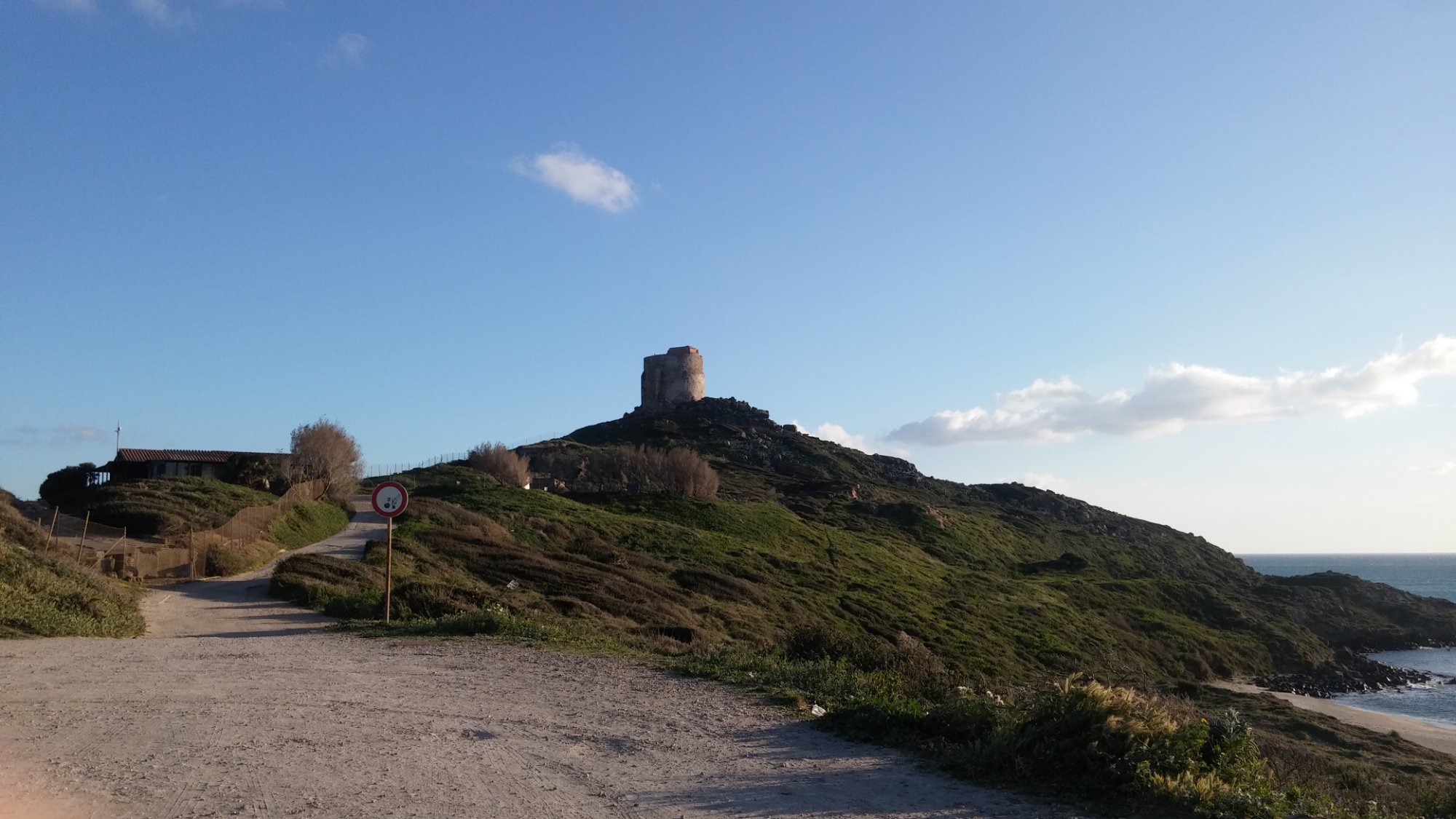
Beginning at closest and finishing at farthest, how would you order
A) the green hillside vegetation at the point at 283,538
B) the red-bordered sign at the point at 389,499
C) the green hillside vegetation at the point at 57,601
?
the green hillside vegetation at the point at 57,601 → the red-bordered sign at the point at 389,499 → the green hillside vegetation at the point at 283,538

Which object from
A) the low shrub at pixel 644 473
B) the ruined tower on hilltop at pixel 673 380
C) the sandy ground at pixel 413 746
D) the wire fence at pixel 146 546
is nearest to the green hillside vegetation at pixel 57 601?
the sandy ground at pixel 413 746

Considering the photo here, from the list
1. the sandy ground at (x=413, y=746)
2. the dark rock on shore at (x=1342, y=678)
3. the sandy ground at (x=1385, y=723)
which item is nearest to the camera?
the sandy ground at (x=413, y=746)

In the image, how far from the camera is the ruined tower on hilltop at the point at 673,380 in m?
136

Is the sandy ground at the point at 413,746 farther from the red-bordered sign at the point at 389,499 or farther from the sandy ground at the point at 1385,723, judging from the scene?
the sandy ground at the point at 1385,723

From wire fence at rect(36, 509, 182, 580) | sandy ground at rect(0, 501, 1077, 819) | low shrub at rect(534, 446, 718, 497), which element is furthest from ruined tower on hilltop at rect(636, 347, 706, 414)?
sandy ground at rect(0, 501, 1077, 819)

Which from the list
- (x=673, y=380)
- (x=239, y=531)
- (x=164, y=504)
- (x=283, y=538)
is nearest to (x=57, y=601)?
(x=239, y=531)

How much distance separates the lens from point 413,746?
334 inches

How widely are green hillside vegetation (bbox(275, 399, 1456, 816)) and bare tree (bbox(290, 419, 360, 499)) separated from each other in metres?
5.75

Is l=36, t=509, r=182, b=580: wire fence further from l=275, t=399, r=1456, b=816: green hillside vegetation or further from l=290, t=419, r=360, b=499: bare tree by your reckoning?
l=290, t=419, r=360, b=499: bare tree

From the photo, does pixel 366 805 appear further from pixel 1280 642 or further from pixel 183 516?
pixel 1280 642

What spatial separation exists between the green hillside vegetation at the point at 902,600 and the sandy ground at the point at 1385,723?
5.85 metres

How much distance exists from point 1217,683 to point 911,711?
46086mm

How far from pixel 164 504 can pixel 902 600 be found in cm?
3302

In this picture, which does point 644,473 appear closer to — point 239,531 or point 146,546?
point 239,531
